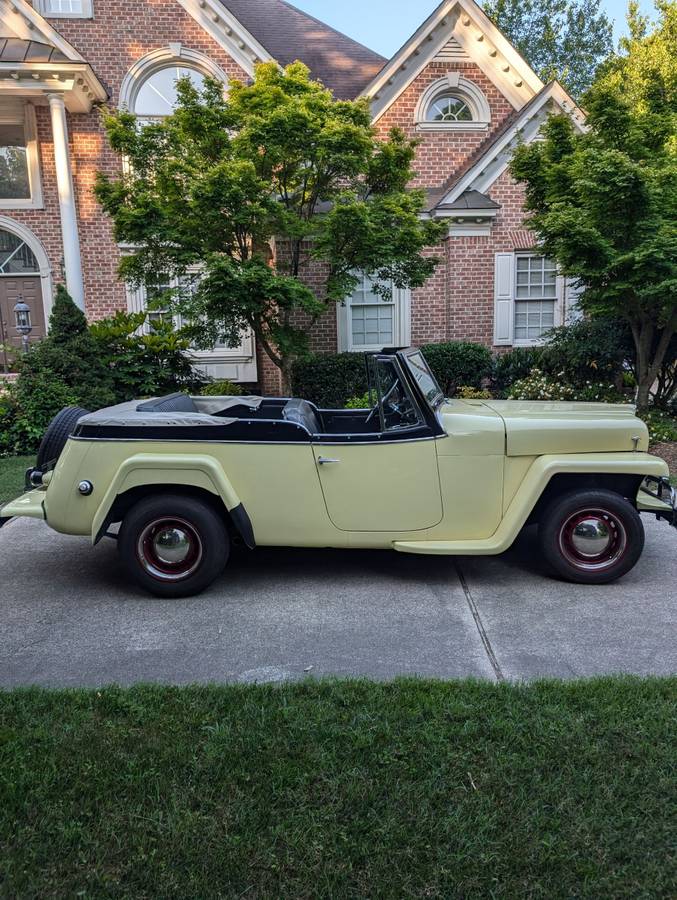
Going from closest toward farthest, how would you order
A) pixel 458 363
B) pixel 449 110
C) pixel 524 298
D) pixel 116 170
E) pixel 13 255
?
pixel 458 363, pixel 116 170, pixel 13 255, pixel 524 298, pixel 449 110

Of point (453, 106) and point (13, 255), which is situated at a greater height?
point (453, 106)

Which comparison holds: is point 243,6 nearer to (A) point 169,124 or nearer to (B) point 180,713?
(A) point 169,124

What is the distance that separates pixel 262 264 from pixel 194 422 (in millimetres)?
5470

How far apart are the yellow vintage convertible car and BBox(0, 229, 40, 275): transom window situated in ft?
38.2

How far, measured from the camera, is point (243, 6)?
18.2 meters

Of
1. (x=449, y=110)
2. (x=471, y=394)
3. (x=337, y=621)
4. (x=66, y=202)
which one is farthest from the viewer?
(x=449, y=110)

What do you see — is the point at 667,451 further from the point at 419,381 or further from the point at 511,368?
the point at 419,381

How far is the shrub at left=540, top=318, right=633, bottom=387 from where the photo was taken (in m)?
11.6

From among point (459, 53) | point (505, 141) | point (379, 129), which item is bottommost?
point (505, 141)

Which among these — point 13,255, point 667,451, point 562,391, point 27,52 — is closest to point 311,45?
point 27,52

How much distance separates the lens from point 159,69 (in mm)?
14328

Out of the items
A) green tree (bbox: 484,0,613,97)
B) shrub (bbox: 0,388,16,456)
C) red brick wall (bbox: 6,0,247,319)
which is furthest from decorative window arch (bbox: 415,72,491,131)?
green tree (bbox: 484,0,613,97)

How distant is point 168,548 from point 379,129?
38.4ft

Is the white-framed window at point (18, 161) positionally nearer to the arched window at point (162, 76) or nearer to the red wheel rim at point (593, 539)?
the arched window at point (162, 76)
